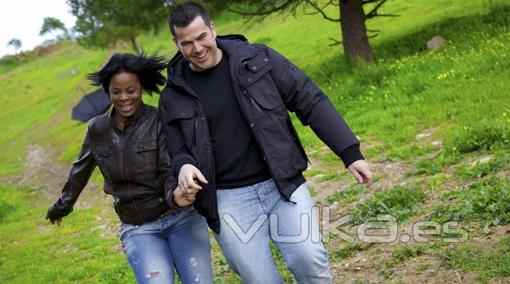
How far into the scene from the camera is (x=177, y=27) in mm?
4164

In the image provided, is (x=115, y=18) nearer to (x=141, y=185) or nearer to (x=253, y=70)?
(x=141, y=185)

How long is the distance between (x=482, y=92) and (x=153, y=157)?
7.03 metres

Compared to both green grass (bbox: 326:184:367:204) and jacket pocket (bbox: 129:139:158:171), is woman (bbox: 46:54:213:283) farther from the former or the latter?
green grass (bbox: 326:184:367:204)

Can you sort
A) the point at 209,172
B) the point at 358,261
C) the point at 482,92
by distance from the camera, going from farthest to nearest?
the point at 482,92, the point at 358,261, the point at 209,172

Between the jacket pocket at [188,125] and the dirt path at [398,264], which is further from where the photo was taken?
the dirt path at [398,264]

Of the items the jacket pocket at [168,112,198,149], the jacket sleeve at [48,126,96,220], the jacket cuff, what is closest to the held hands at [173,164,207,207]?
the jacket pocket at [168,112,198,149]

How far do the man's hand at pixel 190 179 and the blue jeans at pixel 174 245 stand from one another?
0.68m

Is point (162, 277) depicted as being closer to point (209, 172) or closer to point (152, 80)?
point (209, 172)

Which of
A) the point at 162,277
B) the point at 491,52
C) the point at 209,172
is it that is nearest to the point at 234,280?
the point at 162,277

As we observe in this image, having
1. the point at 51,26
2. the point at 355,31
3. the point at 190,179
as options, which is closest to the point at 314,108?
the point at 190,179

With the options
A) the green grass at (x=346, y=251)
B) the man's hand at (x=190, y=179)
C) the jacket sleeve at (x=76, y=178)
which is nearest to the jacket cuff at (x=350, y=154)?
the man's hand at (x=190, y=179)

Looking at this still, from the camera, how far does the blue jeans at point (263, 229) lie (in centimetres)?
413

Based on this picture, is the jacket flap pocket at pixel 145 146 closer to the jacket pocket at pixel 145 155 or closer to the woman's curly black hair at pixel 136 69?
the jacket pocket at pixel 145 155

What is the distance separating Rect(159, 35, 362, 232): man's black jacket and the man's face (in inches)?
5.7
